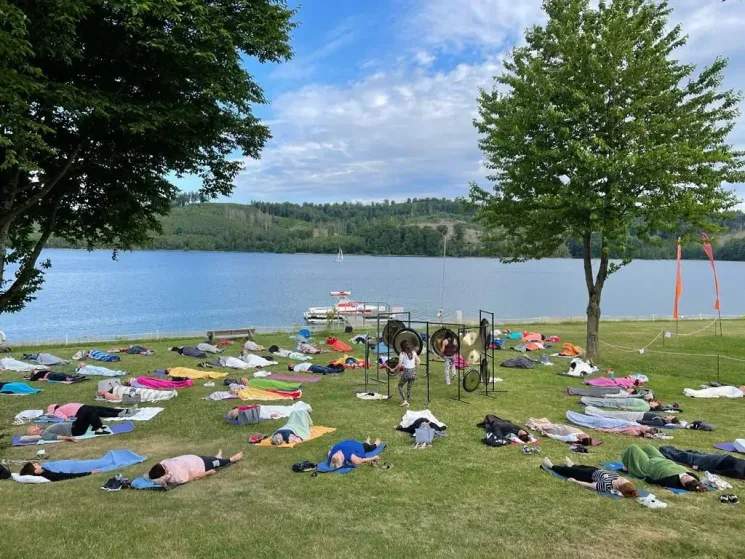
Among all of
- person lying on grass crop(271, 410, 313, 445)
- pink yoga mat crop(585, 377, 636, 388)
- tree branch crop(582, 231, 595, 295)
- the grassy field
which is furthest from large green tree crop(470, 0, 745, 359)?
person lying on grass crop(271, 410, 313, 445)

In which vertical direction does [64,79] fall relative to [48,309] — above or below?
above

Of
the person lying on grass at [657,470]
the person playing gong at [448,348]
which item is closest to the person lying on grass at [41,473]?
the person lying on grass at [657,470]

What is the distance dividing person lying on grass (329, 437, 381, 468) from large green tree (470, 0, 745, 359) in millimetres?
13106

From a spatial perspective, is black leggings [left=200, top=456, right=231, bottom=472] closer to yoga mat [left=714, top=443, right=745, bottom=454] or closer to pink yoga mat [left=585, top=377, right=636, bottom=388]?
yoga mat [left=714, top=443, right=745, bottom=454]

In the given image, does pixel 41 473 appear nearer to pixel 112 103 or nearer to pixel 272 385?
pixel 112 103

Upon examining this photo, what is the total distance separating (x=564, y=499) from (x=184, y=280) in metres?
111

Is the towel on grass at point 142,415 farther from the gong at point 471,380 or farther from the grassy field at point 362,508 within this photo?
the gong at point 471,380

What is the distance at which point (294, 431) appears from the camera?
1254 centimetres

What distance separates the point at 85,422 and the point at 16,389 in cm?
627

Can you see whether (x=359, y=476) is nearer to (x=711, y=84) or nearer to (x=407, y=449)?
(x=407, y=449)

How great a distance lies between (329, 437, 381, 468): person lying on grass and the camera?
1063 centimetres

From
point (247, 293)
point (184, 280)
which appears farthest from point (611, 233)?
point (184, 280)

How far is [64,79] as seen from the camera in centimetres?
866

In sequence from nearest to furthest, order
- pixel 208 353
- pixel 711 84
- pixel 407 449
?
1. pixel 407 449
2. pixel 711 84
3. pixel 208 353
